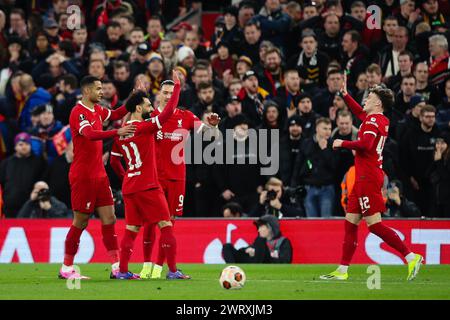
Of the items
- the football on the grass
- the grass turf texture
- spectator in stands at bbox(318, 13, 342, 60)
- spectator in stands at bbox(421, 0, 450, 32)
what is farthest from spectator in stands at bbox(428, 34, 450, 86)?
the football on the grass

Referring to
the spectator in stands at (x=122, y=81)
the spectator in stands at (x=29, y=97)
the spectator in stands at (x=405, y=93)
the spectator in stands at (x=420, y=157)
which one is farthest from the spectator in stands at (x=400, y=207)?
the spectator in stands at (x=29, y=97)

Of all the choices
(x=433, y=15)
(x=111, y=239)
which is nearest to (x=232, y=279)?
(x=111, y=239)

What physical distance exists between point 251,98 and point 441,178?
4.01 m

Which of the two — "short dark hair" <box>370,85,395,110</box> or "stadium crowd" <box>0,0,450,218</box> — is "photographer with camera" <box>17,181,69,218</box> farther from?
"short dark hair" <box>370,85,395,110</box>

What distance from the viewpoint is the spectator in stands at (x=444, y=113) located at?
749 inches

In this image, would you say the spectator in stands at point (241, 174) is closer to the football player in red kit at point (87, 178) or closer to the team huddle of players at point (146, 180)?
the team huddle of players at point (146, 180)

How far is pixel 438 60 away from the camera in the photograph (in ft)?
64.3

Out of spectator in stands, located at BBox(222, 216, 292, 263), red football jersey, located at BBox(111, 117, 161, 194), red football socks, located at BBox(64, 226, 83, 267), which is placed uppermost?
red football jersey, located at BBox(111, 117, 161, 194)

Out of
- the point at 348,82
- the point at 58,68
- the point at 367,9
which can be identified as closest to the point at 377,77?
the point at 348,82

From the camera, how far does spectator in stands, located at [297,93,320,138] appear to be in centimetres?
1939

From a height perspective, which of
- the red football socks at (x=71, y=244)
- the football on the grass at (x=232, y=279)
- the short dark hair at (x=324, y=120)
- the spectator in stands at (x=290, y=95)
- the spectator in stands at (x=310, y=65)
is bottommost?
the football on the grass at (x=232, y=279)

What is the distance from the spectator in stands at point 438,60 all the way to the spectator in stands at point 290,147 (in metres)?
2.69

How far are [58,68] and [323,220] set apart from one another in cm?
719

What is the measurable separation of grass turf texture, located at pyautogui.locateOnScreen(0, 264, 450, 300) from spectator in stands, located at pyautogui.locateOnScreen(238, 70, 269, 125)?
4.22 metres
